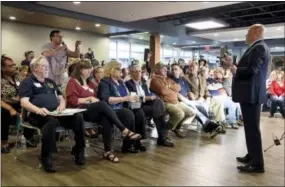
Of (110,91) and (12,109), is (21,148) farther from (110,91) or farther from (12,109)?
(110,91)

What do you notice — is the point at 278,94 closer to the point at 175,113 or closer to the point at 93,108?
the point at 175,113

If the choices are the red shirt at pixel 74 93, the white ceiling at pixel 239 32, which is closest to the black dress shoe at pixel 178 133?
the red shirt at pixel 74 93

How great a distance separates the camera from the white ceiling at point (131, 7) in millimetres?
6519

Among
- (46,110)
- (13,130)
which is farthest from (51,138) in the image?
(13,130)

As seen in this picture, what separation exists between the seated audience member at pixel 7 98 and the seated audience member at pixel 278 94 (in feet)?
18.3

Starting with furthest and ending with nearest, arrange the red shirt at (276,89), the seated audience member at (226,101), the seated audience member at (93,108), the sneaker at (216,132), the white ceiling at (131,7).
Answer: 1. the red shirt at (276,89)
2. the white ceiling at (131,7)
3. the seated audience member at (226,101)
4. the sneaker at (216,132)
5. the seated audience member at (93,108)

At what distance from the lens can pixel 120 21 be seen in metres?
8.70

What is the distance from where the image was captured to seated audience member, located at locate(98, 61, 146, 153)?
10.2 ft

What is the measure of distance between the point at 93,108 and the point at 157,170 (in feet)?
2.93

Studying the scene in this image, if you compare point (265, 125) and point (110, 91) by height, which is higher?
point (110, 91)

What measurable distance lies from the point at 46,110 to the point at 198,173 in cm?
150

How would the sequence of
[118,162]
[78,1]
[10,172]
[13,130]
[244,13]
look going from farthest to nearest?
[244,13]
[78,1]
[13,130]
[118,162]
[10,172]

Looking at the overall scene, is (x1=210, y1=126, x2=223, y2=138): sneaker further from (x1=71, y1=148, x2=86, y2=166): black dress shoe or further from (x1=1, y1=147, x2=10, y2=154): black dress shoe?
(x1=1, y1=147, x2=10, y2=154): black dress shoe

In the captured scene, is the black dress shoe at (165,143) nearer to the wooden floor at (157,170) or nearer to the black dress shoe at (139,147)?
the wooden floor at (157,170)
